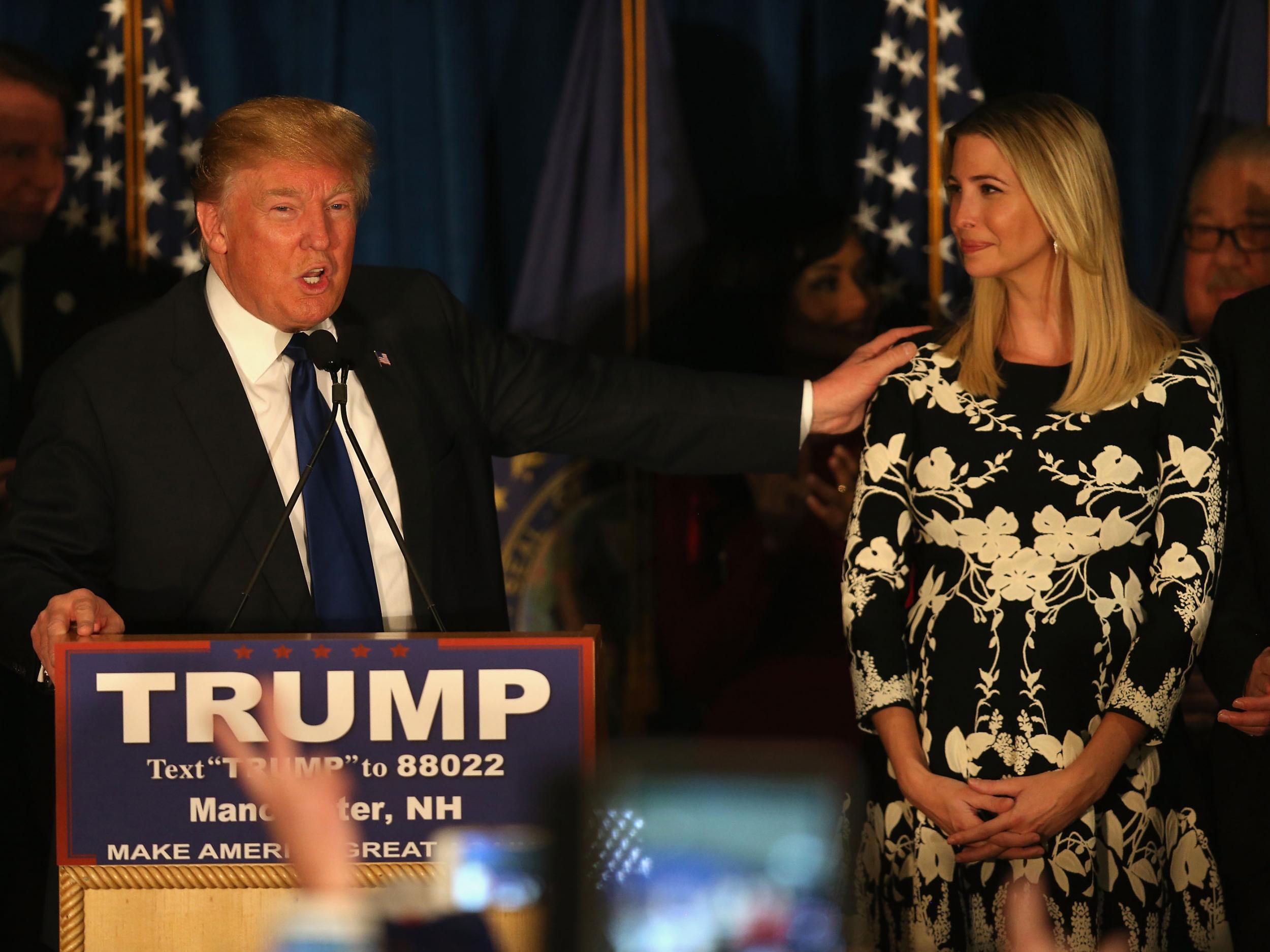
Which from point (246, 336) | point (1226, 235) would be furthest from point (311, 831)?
point (1226, 235)

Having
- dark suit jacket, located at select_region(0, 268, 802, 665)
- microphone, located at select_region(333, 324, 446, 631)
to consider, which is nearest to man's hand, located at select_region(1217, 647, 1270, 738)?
dark suit jacket, located at select_region(0, 268, 802, 665)

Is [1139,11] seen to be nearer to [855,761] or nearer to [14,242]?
[855,761]

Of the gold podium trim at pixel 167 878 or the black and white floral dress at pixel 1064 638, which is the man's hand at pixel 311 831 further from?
the black and white floral dress at pixel 1064 638

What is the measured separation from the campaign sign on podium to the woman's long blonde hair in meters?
0.91

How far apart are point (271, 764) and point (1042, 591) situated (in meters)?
1.13

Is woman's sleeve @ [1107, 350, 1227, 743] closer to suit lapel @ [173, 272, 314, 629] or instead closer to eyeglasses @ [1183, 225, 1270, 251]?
suit lapel @ [173, 272, 314, 629]

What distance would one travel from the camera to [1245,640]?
231 cm

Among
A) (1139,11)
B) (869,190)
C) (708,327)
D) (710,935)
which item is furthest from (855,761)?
(710,935)

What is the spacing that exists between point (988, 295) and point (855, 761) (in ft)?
5.33

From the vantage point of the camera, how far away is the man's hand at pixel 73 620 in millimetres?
1880

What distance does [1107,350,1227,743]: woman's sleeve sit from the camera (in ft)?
7.00

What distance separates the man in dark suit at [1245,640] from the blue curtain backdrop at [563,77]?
1.34 m

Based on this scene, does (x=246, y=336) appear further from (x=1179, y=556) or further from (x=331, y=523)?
(x=1179, y=556)

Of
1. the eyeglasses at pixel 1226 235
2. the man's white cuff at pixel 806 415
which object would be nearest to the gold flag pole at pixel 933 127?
the eyeglasses at pixel 1226 235
